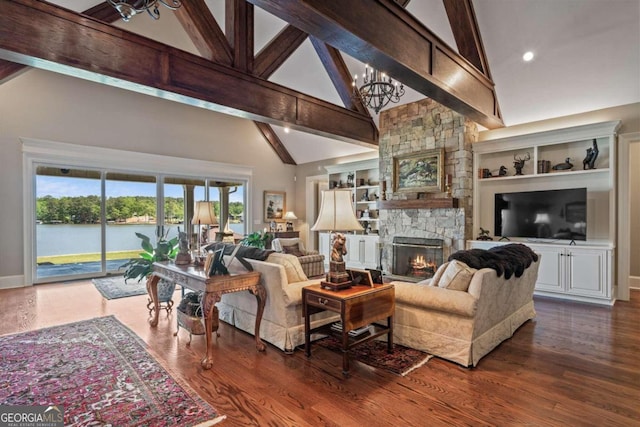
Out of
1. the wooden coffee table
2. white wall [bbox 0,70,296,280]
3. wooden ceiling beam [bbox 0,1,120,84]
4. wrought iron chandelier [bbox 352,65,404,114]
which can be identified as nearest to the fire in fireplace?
wrought iron chandelier [bbox 352,65,404,114]

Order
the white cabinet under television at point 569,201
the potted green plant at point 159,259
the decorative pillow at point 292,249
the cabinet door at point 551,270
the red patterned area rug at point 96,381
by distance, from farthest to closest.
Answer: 1. the decorative pillow at point 292,249
2. the cabinet door at point 551,270
3. the white cabinet under television at point 569,201
4. the potted green plant at point 159,259
5. the red patterned area rug at point 96,381

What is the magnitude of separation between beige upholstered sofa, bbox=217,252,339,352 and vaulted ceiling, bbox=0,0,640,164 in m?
2.15

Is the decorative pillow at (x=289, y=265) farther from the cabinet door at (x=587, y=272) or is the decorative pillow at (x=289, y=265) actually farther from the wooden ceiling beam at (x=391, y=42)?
the cabinet door at (x=587, y=272)

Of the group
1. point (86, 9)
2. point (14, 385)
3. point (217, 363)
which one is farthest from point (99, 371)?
point (86, 9)

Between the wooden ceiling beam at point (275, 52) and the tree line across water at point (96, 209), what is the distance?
4.25 meters

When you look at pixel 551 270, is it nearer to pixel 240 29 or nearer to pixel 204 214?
pixel 204 214

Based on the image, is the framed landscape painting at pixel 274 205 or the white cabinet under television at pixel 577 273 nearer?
the white cabinet under television at pixel 577 273

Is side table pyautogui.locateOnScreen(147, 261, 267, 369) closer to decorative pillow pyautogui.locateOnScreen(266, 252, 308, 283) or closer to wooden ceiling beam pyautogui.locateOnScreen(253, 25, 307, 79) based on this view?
decorative pillow pyautogui.locateOnScreen(266, 252, 308, 283)

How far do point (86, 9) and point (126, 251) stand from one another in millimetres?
4602

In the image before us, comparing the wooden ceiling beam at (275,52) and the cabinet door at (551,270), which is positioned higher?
the wooden ceiling beam at (275,52)

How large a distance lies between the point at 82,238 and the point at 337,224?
6329 millimetres

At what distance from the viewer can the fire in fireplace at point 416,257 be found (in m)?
6.36

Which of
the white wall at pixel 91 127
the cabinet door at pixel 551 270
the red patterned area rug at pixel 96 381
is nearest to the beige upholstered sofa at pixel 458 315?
the red patterned area rug at pixel 96 381

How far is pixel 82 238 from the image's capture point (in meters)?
6.67
